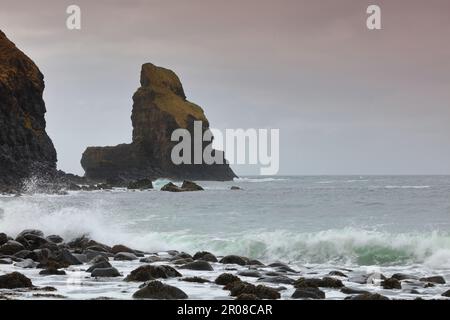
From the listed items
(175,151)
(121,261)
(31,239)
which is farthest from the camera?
(175,151)

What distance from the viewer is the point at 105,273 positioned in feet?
44.7

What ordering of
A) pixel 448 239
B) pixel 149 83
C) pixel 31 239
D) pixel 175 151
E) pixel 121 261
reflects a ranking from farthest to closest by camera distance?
pixel 149 83 → pixel 175 151 → pixel 448 239 → pixel 31 239 → pixel 121 261

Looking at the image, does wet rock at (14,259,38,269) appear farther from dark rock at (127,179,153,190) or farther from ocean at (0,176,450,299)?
dark rock at (127,179,153,190)

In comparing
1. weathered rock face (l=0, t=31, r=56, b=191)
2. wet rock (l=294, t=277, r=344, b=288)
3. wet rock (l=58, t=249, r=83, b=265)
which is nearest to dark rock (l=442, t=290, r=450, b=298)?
wet rock (l=294, t=277, r=344, b=288)

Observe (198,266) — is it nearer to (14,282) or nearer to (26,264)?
(26,264)

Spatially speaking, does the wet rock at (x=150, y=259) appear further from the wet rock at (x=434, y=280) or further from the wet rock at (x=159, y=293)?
the wet rock at (x=434, y=280)

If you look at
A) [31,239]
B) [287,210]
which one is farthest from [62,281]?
[287,210]

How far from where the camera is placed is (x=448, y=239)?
70.9ft

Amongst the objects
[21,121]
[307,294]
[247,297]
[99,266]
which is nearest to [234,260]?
[99,266]

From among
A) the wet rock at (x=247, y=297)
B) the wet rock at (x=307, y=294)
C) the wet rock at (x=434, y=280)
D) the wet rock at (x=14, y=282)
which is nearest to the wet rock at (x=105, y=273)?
the wet rock at (x=14, y=282)

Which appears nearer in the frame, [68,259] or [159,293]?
[159,293]

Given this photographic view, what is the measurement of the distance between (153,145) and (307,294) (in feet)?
405
